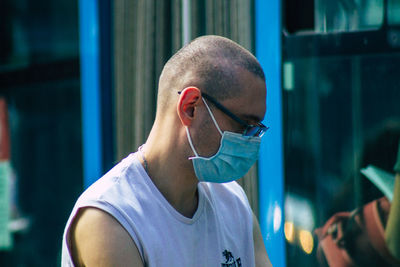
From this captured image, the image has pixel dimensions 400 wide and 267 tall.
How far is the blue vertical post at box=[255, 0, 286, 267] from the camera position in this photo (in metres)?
2.25

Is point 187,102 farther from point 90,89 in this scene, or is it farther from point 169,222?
point 90,89

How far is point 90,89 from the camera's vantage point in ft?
10.2

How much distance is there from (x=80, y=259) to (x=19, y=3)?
9.47 feet

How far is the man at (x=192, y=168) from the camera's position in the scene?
5.01ft

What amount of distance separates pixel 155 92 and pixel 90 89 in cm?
57

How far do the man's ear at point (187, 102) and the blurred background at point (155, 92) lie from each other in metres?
0.71

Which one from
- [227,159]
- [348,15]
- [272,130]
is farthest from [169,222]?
[348,15]

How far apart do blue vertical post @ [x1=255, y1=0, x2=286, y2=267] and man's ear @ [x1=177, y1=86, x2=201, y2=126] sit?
2.33 feet

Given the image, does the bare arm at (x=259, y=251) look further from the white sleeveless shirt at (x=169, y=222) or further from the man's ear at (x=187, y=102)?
the man's ear at (x=187, y=102)

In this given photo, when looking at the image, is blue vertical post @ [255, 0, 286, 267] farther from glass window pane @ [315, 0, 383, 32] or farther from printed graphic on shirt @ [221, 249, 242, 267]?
printed graphic on shirt @ [221, 249, 242, 267]

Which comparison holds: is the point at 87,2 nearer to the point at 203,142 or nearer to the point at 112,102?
the point at 112,102

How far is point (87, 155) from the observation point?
3.17 meters

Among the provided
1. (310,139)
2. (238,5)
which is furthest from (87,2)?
(310,139)

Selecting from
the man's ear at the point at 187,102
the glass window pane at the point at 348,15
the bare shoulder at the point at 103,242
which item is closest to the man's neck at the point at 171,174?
the man's ear at the point at 187,102
